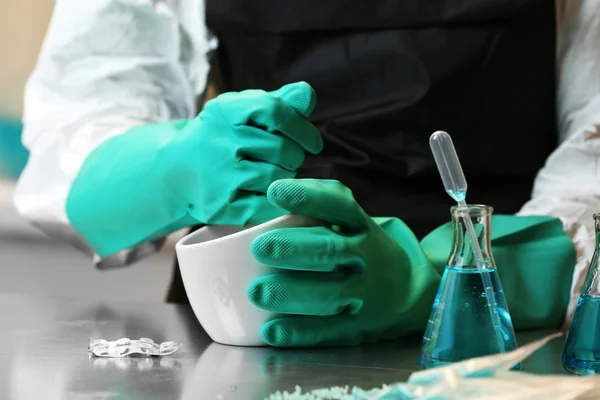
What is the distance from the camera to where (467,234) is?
2.16 ft

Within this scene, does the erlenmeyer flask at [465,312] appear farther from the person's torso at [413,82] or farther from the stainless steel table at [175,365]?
the person's torso at [413,82]

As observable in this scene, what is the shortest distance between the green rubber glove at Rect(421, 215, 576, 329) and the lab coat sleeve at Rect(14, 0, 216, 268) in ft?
1.75

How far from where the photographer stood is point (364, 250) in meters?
0.75

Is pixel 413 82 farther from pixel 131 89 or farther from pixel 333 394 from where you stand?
pixel 333 394

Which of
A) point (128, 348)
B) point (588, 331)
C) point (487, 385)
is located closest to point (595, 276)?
point (588, 331)

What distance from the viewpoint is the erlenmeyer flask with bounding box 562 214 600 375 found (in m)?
0.65

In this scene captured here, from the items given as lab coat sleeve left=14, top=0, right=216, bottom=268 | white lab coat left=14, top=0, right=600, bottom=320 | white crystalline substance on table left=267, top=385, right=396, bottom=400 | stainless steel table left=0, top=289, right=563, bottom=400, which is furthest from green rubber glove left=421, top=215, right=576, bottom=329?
lab coat sleeve left=14, top=0, right=216, bottom=268

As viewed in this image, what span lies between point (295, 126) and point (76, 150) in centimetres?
45

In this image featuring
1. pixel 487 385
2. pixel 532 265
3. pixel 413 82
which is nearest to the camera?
pixel 487 385

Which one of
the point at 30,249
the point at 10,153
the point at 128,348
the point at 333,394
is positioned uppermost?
the point at 333,394

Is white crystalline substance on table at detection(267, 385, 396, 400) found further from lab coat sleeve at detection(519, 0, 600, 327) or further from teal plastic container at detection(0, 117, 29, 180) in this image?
teal plastic container at detection(0, 117, 29, 180)

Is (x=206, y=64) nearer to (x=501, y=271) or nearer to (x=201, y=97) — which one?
(x=201, y=97)

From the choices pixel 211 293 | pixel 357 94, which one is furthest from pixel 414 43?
pixel 211 293

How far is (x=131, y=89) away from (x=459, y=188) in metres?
0.71
